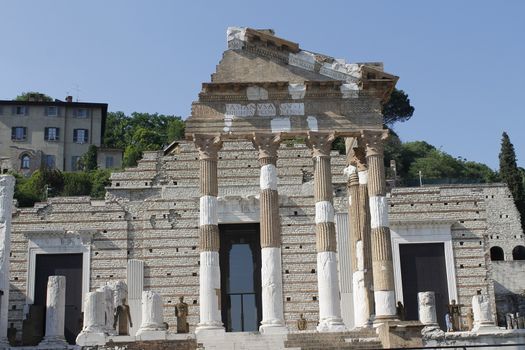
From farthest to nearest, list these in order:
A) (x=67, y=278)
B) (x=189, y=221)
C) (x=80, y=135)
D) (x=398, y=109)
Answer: (x=398, y=109), (x=80, y=135), (x=189, y=221), (x=67, y=278)

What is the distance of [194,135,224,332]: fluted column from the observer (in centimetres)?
2444

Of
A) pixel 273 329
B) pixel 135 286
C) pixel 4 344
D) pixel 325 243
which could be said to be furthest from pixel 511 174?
pixel 4 344

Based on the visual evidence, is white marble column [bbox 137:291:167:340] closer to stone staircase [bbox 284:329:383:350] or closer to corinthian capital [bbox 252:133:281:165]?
stone staircase [bbox 284:329:383:350]

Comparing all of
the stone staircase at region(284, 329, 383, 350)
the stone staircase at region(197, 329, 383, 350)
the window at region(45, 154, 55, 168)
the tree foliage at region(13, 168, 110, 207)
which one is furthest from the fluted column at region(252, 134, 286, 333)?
the window at region(45, 154, 55, 168)

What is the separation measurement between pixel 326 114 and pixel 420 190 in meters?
8.27

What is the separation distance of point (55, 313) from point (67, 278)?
307 inches

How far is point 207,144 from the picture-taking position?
2612 cm

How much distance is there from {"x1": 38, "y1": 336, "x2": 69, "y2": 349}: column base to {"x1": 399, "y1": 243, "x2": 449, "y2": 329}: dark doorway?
46.7ft

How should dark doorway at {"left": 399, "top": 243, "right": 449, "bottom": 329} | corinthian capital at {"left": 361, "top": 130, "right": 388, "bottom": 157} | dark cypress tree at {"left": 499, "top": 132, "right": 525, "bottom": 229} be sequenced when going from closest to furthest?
corinthian capital at {"left": 361, "top": 130, "right": 388, "bottom": 157}
dark doorway at {"left": 399, "top": 243, "right": 449, "bottom": 329}
dark cypress tree at {"left": 499, "top": 132, "right": 525, "bottom": 229}

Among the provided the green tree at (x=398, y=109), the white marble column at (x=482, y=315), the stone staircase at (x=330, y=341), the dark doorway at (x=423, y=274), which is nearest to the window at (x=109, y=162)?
the green tree at (x=398, y=109)

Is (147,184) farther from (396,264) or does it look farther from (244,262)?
(396,264)

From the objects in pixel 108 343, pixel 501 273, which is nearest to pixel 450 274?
pixel 501 273

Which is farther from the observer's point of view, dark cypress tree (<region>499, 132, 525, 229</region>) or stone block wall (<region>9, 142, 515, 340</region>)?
dark cypress tree (<region>499, 132, 525, 229</region>)

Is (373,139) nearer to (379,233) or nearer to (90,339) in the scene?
(379,233)
